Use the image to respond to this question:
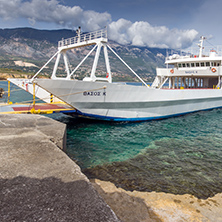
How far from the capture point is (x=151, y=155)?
8.75m

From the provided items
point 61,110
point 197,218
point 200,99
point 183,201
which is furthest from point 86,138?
point 200,99

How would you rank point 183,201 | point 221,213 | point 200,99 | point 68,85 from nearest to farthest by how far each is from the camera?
point 221,213 < point 183,201 < point 68,85 < point 200,99

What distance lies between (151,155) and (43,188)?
6.68 meters

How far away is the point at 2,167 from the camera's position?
343 cm

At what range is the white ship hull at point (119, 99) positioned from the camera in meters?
12.8

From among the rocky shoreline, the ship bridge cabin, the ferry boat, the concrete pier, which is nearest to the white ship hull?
the ferry boat

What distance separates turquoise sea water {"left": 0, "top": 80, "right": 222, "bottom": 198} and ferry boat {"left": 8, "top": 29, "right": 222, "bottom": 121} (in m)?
1.38

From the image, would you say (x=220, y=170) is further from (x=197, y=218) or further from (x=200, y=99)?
(x=200, y=99)

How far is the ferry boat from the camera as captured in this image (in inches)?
512

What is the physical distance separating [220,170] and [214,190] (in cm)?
175

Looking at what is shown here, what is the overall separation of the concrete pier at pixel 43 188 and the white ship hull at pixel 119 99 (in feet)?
26.9

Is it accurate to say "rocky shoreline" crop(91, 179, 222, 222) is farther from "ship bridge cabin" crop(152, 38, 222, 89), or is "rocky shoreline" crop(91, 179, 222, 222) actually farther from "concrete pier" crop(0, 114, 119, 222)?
"ship bridge cabin" crop(152, 38, 222, 89)

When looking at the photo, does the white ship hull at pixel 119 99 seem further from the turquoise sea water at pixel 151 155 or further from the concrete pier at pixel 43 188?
the concrete pier at pixel 43 188

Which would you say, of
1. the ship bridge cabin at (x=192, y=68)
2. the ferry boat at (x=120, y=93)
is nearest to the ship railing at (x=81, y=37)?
the ferry boat at (x=120, y=93)
